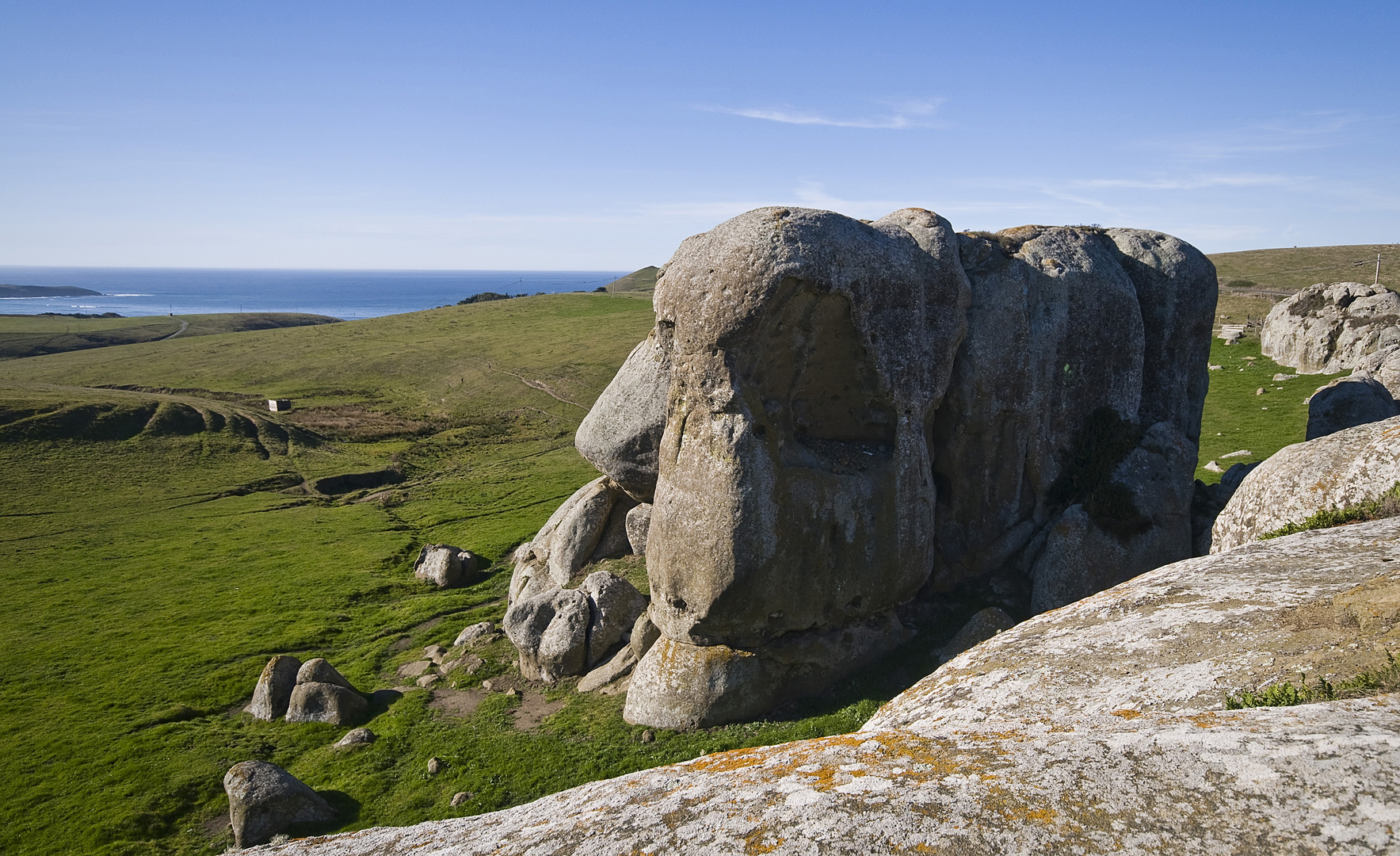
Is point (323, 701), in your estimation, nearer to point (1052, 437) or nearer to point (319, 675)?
point (319, 675)

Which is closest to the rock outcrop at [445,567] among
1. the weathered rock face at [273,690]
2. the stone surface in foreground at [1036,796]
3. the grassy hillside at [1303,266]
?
the weathered rock face at [273,690]

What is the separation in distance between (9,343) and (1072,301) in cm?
14066

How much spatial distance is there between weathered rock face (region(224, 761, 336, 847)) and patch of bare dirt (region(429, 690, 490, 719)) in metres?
4.45

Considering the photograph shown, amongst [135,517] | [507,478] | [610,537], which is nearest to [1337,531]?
[610,537]

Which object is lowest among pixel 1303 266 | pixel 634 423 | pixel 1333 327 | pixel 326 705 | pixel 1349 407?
pixel 326 705

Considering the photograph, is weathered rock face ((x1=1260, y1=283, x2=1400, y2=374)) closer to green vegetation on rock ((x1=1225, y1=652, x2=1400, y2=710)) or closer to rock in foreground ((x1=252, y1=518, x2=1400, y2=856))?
rock in foreground ((x1=252, y1=518, x2=1400, y2=856))

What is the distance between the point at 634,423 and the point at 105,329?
14849 centimetres

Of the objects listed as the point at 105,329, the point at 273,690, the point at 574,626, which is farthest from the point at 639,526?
the point at 105,329

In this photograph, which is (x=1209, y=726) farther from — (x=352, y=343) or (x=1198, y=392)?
(x=352, y=343)

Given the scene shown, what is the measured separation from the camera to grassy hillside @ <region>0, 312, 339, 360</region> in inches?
4481

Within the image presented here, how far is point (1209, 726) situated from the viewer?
529 cm

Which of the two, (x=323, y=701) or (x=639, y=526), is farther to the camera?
(x=639, y=526)

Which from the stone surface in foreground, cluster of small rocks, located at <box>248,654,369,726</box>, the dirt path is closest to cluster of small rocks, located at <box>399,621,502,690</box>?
cluster of small rocks, located at <box>248,654,369,726</box>

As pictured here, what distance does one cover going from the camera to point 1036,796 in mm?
4773
